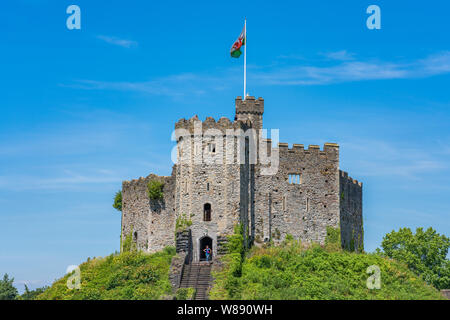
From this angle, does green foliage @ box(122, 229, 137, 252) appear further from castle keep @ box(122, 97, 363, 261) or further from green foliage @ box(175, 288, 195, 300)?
green foliage @ box(175, 288, 195, 300)

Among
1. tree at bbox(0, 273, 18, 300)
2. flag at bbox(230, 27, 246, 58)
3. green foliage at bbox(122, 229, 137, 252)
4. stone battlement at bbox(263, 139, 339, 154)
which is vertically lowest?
tree at bbox(0, 273, 18, 300)

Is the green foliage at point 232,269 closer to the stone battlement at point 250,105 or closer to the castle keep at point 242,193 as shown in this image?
the castle keep at point 242,193

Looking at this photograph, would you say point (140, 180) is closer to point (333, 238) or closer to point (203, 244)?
point (203, 244)

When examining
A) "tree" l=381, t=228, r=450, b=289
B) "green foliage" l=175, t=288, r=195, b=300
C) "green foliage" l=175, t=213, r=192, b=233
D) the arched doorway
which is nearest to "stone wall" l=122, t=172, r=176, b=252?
"green foliage" l=175, t=213, r=192, b=233

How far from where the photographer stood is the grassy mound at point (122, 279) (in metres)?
52.9

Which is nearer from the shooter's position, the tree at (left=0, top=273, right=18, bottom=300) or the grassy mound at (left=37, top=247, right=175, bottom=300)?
the grassy mound at (left=37, top=247, right=175, bottom=300)

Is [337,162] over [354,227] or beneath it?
over

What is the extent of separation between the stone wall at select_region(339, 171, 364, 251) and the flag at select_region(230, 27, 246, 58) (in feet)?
45.5

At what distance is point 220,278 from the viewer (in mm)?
53062

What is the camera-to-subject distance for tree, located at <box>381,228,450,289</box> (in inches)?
2832
